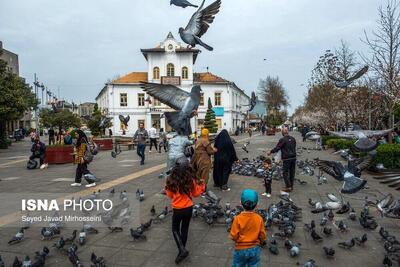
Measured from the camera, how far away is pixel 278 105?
7881 cm

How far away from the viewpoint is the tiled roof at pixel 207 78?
53.5 metres

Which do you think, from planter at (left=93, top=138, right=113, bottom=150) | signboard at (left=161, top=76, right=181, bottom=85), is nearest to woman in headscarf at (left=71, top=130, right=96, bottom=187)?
planter at (left=93, top=138, right=113, bottom=150)

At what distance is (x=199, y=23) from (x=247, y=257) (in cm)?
503

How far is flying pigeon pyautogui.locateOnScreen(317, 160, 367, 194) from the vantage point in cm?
611

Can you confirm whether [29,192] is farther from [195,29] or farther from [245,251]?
[245,251]

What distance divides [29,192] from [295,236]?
23.1 feet

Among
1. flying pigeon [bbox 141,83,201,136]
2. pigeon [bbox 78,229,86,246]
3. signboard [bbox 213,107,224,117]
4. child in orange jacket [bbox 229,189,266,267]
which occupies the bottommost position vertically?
pigeon [bbox 78,229,86,246]

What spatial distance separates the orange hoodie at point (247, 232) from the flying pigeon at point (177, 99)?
3.50 meters

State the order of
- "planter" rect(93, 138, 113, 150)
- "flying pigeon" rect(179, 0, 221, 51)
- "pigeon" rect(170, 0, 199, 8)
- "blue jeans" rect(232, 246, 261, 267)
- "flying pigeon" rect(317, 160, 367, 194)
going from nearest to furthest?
"blue jeans" rect(232, 246, 261, 267), "flying pigeon" rect(317, 160, 367, 194), "flying pigeon" rect(179, 0, 221, 51), "pigeon" rect(170, 0, 199, 8), "planter" rect(93, 138, 113, 150)

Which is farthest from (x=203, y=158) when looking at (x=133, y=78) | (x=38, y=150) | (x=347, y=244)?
(x=133, y=78)

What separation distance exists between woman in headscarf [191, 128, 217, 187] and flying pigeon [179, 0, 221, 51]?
8.22ft

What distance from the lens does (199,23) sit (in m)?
7.12

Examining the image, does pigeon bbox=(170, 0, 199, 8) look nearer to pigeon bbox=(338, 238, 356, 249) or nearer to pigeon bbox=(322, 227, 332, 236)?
pigeon bbox=(322, 227, 332, 236)

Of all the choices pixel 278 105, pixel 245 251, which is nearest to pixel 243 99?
pixel 278 105
